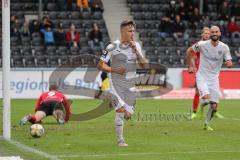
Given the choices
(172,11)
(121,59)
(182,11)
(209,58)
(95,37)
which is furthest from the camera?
(182,11)

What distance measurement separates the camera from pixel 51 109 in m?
17.7

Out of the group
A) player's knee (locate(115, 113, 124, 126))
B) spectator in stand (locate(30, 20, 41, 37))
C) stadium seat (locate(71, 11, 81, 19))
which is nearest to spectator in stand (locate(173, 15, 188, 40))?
stadium seat (locate(71, 11, 81, 19))

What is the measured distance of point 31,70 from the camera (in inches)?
1184

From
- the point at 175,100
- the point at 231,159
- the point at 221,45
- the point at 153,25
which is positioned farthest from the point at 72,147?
the point at 153,25

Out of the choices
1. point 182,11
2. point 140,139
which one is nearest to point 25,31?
point 182,11

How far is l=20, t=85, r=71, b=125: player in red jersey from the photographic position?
17344mm

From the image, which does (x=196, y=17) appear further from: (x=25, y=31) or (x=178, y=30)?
(x=25, y=31)

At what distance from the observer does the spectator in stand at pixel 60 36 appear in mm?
34281

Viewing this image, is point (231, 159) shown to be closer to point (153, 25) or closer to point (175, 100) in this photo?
point (175, 100)

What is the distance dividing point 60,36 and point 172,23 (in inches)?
235

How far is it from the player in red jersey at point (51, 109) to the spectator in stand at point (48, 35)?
626 inches

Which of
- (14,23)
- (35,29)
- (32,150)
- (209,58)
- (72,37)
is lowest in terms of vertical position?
(32,150)

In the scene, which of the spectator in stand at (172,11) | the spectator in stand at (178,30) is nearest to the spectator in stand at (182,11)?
the spectator in stand at (172,11)

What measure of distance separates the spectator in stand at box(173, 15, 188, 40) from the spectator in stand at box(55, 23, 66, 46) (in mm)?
5826
